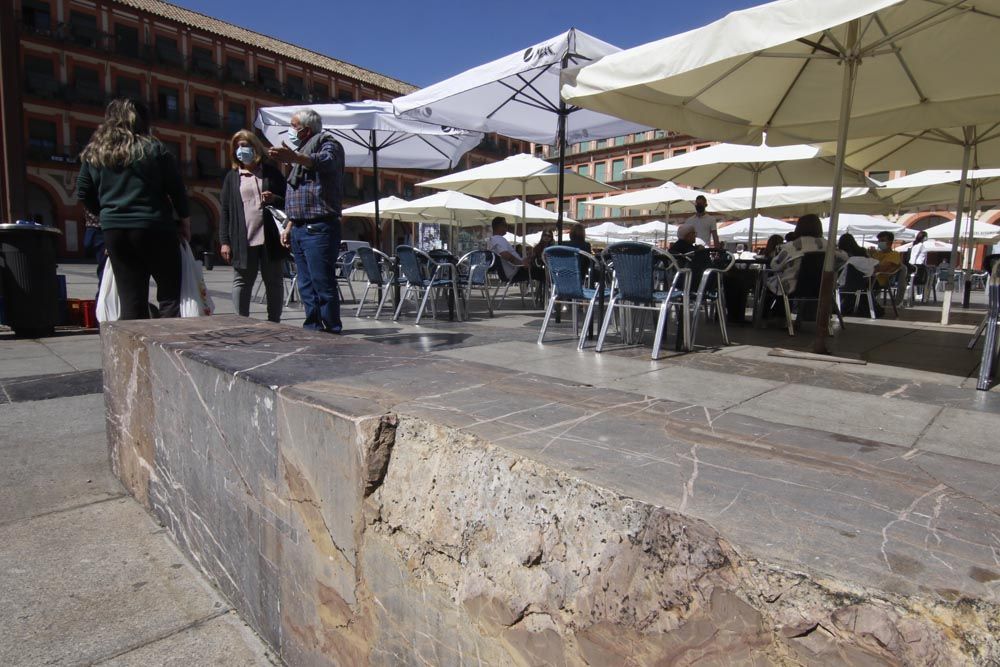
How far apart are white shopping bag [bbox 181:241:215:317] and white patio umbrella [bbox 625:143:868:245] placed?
277 inches

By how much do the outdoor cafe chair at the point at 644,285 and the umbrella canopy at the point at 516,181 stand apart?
10.8ft

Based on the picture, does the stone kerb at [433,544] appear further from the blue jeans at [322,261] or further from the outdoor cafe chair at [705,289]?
the outdoor cafe chair at [705,289]

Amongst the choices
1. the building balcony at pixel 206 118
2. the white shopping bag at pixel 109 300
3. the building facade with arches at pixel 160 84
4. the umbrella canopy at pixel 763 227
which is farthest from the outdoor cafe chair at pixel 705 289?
the building balcony at pixel 206 118

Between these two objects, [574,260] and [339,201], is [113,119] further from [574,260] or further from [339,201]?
[574,260]

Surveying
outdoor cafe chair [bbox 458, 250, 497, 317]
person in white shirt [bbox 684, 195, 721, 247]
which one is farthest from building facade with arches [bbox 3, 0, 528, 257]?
outdoor cafe chair [bbox 458, 250, 497, 317]

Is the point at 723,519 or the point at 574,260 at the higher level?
the point at 574,260

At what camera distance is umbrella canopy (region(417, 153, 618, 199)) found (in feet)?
27.7

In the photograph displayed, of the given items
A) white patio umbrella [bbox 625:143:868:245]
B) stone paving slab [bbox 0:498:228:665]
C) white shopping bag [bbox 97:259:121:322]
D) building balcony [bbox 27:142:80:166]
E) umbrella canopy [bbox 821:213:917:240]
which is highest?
building balcony [bbox 27:142:80:166]

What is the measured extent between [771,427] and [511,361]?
2.77 meters

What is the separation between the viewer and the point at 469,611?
3.44ft

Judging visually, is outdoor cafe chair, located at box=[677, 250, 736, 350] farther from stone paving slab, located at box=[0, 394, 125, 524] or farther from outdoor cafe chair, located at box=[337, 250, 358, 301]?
outdoor cafe chair, located at box=[337, 250, 358, 301]

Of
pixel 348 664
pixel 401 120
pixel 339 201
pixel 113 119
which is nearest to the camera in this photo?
pixel 348 664

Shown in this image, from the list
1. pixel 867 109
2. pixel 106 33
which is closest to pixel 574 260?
pixel 867 109

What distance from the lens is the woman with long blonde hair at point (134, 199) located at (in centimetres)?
319
